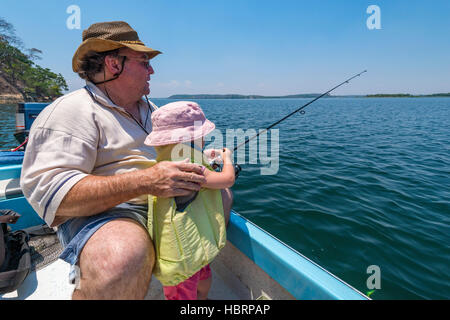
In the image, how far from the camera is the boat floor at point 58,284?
1.62 metres

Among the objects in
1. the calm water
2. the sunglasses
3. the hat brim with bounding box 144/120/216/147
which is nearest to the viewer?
the hat brim with bounding box 144/120/216/147

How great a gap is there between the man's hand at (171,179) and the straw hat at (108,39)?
856mm

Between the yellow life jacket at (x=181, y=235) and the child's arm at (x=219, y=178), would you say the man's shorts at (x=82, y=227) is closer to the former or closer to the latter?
the yellow life jacket at (x=181, y=235)

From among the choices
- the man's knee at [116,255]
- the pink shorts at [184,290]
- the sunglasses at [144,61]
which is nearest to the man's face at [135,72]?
the sunglasses at [144,61]

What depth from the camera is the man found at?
100cm

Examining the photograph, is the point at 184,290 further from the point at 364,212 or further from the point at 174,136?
the point at 364,212

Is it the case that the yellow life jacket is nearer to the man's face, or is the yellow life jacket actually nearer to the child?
the child

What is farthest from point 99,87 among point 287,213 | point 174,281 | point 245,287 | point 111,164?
point 287,213

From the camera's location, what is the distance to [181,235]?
1.11 metres

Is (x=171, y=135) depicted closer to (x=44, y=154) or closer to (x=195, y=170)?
(x=195, y=170)

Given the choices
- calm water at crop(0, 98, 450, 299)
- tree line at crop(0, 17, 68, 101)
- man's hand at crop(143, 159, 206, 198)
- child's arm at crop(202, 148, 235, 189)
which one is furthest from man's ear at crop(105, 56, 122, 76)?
tree line at crop(0, 17, 68, 101)

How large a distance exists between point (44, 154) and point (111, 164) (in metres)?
0.34

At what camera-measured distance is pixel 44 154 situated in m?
1.12

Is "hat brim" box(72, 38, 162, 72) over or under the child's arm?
over
